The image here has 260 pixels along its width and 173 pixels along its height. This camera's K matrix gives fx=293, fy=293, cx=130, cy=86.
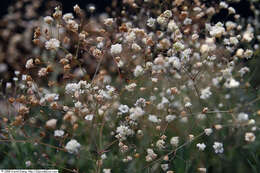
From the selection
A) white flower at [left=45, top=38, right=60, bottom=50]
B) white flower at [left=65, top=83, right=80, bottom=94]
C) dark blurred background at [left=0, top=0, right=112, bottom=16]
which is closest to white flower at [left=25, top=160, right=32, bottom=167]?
white flower at [left=65, top=83, right=80, bottom=94]

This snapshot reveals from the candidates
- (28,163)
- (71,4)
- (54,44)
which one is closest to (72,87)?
(54,44)

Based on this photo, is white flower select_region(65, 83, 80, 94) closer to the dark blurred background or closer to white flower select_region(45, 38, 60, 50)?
white flower select_region(45, 38, 60, 50)

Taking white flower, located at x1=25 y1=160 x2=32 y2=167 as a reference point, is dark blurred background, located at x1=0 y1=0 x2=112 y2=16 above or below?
above

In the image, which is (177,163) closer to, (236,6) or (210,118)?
(210,118)

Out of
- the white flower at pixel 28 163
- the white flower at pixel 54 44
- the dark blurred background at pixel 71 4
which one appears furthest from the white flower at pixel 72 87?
the dark blurred background at pixel 71 4

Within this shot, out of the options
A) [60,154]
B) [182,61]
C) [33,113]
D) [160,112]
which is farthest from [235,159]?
[33,113]

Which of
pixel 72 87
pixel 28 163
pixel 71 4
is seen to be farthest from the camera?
pixel 71 4

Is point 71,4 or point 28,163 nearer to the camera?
point 28,163

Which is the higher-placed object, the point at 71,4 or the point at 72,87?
the point at 71,4

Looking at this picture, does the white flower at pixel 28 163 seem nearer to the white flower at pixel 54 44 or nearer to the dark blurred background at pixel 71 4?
the white flower at pixel 54 44

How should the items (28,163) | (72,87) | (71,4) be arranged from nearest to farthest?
(72,87), (28,163), (71,4)

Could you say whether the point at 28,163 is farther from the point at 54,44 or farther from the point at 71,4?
the point at 71,4
